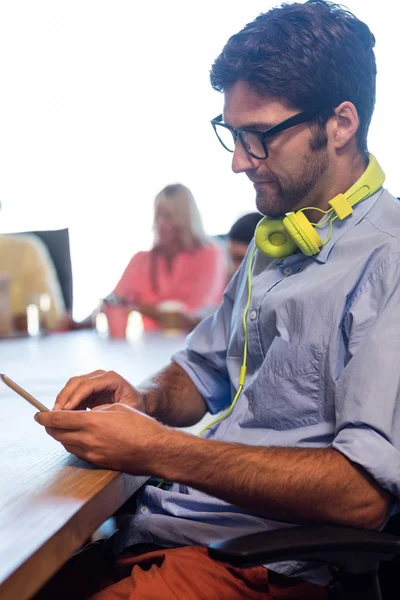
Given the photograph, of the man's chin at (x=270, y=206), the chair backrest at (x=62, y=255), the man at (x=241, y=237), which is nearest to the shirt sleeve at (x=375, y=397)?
the man's chin at (x=270, y=206)

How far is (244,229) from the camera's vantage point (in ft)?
8.40

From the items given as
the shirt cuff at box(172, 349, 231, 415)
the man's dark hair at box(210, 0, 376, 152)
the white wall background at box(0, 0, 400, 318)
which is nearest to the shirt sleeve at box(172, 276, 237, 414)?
the shirt cuff at box(172, 349, 231, 415)

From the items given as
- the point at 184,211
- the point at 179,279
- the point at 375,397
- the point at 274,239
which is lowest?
the point at 179,279

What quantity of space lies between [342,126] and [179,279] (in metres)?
2.76

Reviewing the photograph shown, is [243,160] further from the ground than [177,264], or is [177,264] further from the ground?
[243,160]

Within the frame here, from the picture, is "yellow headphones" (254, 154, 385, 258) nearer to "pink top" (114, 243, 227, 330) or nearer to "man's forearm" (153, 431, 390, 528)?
"man's forearm" (153, 431, 390, 528)

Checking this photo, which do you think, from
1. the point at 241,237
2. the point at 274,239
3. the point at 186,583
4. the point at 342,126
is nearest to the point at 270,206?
the point at 274,239

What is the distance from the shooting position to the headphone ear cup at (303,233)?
3.46ft

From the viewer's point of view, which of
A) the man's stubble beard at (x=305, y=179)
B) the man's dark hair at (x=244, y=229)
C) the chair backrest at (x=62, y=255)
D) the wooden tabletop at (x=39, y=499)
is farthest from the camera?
the chair backrest at (x=62, y=255)

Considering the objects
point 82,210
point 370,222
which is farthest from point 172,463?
point 82,210

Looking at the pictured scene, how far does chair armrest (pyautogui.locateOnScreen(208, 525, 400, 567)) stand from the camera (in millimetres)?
702

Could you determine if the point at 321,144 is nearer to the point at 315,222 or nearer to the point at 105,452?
the point at 315,222

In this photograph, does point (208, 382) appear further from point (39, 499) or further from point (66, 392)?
point (39, 499)

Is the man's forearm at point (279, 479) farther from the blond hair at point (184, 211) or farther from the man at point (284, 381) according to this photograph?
the blond hair at point (184, 211)
